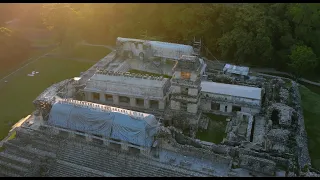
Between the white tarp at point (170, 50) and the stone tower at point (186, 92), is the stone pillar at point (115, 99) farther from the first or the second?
the white tarp at point (170, 50)

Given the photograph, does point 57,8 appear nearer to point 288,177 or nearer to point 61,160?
point 61,160

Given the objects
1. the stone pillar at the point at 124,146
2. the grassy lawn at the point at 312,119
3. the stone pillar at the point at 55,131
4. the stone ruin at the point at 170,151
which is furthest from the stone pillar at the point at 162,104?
the grassy lawn at the point at 312,119

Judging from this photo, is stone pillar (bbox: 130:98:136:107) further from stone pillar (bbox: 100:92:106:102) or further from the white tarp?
the white tarp

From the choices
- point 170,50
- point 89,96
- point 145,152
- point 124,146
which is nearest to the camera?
point 145,152

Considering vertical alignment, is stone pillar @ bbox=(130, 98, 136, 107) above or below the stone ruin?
A: above

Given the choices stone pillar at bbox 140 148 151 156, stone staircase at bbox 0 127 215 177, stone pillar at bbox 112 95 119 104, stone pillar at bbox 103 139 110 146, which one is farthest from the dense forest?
stone pillar at bbox 103 139 110 146

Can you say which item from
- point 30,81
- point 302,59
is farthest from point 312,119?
point 30,81

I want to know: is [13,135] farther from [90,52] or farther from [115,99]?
[90,52]
